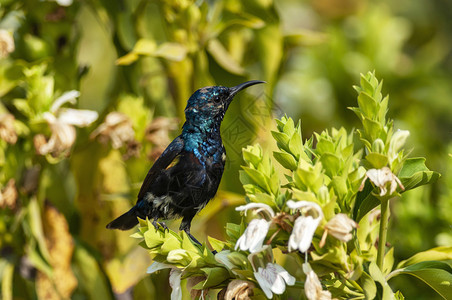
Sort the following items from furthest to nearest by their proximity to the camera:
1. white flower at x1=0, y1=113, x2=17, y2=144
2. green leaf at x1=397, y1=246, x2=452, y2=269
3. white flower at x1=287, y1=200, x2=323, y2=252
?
white flower at x1=0, y1=113, x2=17, y2=144, green leaf at x1=397, y1=246, x2=452, y2=269, white flower at x1=287, y1=200, x2=323, y2=252

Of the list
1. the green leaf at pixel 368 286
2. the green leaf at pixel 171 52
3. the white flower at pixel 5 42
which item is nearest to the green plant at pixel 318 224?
the green leaf at pixel 368 286

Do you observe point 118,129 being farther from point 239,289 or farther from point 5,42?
point 239,289

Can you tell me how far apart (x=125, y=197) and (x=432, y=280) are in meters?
0.53

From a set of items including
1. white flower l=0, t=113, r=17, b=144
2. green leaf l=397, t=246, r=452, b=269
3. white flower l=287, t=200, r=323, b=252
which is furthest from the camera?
white flower l=0, t=113, r=17, b=144

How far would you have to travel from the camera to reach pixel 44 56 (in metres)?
0.99

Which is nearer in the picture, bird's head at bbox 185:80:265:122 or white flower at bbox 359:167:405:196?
white flower at bbox 359:167:405:196

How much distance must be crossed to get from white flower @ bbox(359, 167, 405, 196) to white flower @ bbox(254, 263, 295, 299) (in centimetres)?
10

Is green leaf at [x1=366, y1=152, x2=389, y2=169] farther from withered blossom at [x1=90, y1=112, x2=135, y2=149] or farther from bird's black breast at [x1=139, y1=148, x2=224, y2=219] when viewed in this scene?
withered blossom at [x1=90, y1=112, x2=135, y2=149]

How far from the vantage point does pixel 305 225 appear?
447 millimetres

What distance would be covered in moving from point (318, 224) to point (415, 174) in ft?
0.33

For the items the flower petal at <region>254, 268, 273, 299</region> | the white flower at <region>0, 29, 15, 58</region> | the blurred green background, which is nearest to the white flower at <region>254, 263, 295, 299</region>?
the flower petal at <region>254, 268, 273, 299</region>

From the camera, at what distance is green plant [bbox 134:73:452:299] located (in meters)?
0.47

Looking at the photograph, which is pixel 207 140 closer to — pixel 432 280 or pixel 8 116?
pixel 432 280

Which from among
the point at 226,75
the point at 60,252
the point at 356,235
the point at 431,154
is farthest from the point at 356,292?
the point at 431,154
